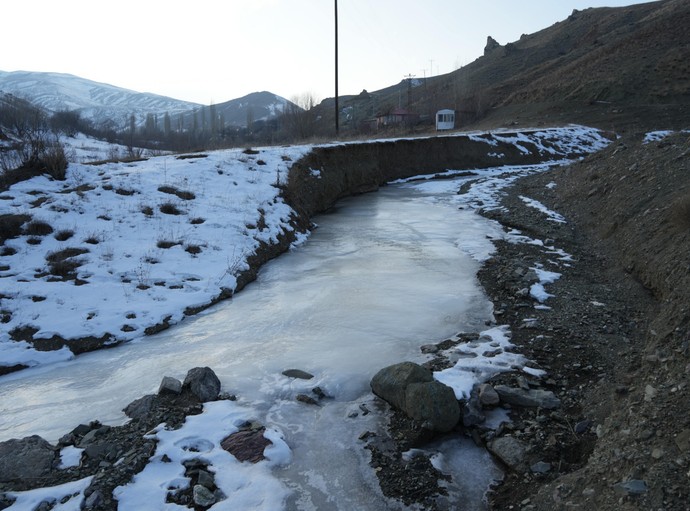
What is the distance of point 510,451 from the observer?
14.0 feet

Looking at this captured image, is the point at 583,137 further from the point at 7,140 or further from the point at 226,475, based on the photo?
the point at 226,475

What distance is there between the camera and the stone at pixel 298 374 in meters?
5.89

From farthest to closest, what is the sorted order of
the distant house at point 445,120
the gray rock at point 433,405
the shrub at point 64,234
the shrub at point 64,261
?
the distant house at point 445,120, the shrub at point 64,234, the shrub at point 64,261, the gray rock at point 433,405

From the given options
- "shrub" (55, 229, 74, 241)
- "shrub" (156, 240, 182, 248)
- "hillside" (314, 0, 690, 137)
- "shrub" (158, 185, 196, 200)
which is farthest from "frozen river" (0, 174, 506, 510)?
"hillside" (314, 0, 690, 137)

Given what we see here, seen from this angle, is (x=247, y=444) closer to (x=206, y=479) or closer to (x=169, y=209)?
(x=206, y=479)

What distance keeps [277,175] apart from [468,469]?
12378 millimetres

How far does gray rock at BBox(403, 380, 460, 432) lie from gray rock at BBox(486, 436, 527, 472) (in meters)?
0.44

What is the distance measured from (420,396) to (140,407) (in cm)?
295

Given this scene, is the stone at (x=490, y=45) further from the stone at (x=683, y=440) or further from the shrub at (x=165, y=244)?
the stone at (x=683, y=440)

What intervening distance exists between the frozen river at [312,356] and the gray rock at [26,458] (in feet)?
1.23

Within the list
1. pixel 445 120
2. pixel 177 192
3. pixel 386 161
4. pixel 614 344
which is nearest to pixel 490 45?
pixel 445 120

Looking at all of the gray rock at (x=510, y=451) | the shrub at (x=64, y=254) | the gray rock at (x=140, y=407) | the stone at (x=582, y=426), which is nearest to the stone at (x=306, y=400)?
the gray rock at (x=140, y=407)

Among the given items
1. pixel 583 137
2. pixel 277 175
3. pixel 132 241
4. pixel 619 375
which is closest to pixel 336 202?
pixel 277 175

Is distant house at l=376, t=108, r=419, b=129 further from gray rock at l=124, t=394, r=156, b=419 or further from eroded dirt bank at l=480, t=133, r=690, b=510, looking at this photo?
gray rock at l=124, t=394, r=156, b=419
